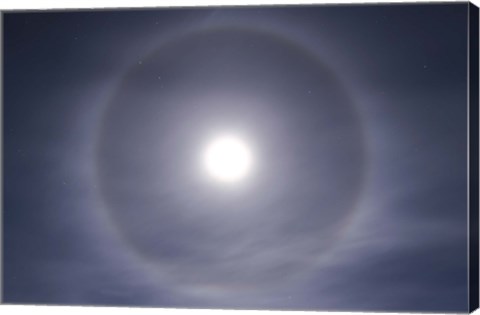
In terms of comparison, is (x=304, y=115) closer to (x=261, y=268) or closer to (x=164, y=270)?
(x=261, y=268)

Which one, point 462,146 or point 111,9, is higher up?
point 111,9

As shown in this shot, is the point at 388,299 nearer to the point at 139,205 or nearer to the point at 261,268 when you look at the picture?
the point at 261,268

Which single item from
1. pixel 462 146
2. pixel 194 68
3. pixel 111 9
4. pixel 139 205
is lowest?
pixel 139 205

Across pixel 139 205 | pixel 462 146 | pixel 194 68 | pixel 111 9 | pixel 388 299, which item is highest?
pixel 111 9

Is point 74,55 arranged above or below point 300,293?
above

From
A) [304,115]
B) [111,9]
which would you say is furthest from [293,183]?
[111,9]

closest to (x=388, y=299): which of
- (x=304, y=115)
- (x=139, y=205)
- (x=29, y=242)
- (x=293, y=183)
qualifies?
(x=293, y=183)
